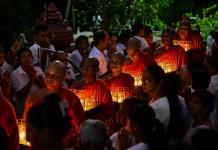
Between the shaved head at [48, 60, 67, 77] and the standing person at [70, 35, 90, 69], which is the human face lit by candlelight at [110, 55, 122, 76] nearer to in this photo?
the shaved head at [48, 60, 67, 77]

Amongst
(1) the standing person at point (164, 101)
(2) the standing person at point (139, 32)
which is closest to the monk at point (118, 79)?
(1) the standing person at point (164, 101)

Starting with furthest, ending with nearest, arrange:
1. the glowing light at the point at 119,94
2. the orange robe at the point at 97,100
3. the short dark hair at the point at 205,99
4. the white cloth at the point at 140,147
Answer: the glowing light at the point at 119,94
the orange robe at the point at 97,100
the short dark hair at the point at 205,99
the white cloth at the point at 140,147

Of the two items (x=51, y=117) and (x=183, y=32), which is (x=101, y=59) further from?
(x=51, y=117)

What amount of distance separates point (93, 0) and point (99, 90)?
9.33 metres

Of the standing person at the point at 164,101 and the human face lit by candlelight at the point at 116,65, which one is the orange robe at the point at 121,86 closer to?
the human face lit by candlelight at the point at 116,65

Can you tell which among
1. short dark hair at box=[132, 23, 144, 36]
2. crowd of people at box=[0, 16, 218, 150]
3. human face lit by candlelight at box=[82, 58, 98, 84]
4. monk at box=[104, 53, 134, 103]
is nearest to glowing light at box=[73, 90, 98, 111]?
crowd of people at box=[0, 16, 218, 150]

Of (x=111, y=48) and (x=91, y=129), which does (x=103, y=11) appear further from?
(x=91, y=129)

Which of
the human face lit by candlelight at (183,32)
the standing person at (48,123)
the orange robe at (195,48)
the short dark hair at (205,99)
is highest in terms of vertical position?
the standing person at (48,123)

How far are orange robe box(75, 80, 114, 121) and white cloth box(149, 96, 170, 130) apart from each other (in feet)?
5.03

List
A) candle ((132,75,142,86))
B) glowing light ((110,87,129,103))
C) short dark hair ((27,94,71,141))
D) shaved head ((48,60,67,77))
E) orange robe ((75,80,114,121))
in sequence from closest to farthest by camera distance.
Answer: short dark hair ((27,94,71,141))
shaved head ((48,60,67,77))
orange robe ((75,80,114,121))
glowing light ((110,87,129,103))
candle ((132,75,142,86))

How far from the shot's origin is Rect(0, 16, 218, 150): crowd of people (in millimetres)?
3520

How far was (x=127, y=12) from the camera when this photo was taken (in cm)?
1655

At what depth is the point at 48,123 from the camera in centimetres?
336

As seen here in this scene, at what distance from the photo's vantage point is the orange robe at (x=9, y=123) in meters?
5.39
